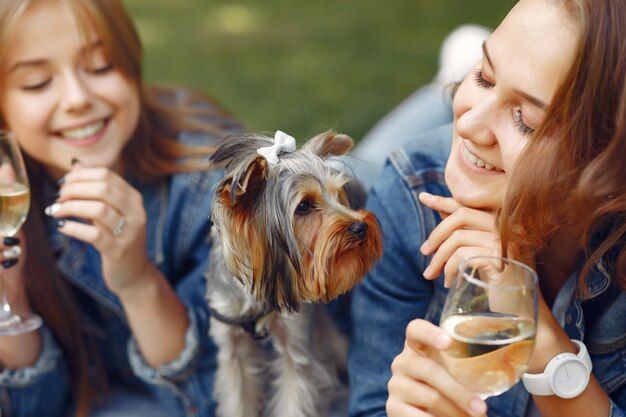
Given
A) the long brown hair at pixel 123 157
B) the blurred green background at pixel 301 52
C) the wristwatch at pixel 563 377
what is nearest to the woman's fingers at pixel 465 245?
the wristwatch at pixel 563 377

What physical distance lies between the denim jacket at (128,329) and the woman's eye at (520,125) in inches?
55.5

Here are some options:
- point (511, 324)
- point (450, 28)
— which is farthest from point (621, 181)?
point (450, 28)

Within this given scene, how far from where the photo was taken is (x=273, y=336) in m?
3.13

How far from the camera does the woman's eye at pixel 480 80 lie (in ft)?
8.11

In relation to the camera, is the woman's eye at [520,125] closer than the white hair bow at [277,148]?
Yes

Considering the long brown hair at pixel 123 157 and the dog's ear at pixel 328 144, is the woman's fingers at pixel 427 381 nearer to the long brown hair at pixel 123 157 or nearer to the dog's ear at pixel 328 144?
the dog's ear at pixel 328 144

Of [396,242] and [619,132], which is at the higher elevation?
[619,132]

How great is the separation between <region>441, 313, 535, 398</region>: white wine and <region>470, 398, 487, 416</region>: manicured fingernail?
6 cm

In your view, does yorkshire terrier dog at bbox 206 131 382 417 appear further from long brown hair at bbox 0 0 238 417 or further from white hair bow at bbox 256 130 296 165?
long brown hair at bbox 0 0 238 417

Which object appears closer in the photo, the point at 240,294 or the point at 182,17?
the point at 240,294

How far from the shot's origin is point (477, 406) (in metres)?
2.06

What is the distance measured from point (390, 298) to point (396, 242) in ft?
0.64

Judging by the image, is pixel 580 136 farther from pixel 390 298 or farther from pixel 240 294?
pixel 240 294

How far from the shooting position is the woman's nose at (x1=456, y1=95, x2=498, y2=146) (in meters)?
A: 2.38
